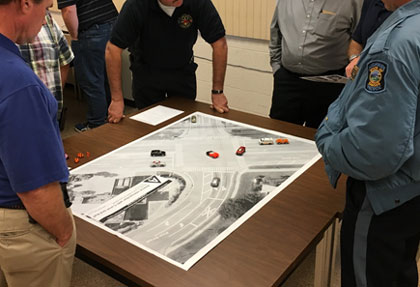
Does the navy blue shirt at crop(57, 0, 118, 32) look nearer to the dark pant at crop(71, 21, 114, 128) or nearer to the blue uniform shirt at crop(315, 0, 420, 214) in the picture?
the dark pant at crop(71, 21, 114, 128)

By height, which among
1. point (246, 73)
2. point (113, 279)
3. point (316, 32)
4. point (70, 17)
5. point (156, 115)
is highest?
point (316, 32)

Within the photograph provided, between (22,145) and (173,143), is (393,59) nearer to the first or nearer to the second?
(22,145)

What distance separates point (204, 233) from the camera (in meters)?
1.19

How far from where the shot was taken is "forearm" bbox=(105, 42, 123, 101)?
2.11 metres

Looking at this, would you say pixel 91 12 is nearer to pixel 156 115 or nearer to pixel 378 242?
pixel 156 115

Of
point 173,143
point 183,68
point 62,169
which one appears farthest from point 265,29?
point 62,169

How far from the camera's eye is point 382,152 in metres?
1.00

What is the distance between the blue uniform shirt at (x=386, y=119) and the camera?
951 millimetres

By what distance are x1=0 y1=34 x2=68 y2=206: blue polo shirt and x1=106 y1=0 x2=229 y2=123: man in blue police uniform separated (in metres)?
1.08

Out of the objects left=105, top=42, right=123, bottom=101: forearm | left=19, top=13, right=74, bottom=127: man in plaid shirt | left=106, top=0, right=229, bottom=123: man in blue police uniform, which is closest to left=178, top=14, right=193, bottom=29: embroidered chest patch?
left=106, top=0, right=229, bottom=123: man in blue police uniform

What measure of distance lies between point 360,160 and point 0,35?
0.89 meters

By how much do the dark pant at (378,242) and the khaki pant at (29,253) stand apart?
78cm

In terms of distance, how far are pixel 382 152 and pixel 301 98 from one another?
48.4 inches

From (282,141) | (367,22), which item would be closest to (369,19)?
(367,22)
